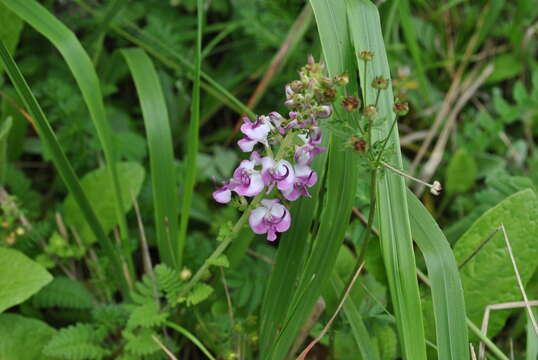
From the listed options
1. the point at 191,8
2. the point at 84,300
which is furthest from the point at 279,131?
the point at 191,8

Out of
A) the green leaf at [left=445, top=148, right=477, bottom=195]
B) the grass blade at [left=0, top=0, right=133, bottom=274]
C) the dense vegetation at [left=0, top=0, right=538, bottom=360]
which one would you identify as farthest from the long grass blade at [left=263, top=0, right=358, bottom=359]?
the green leaf at [left=445, top=148, right=477, bottom=195]

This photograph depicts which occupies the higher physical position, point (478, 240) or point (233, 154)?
point (233, 154)

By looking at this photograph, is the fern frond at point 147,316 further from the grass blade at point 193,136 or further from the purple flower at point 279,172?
the purple flower at point 279,172

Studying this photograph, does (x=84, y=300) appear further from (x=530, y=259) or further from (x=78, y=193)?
(x=530, y=259)

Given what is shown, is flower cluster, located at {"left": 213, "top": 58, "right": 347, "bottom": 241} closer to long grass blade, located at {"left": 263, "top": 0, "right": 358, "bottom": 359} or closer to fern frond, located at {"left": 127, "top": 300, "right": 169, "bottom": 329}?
long grass blade, located at {"left": 263, "top": 0, "right": 358, "bottom": 359}

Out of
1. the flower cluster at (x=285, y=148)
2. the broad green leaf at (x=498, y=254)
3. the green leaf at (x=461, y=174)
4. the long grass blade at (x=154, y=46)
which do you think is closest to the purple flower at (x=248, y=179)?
the flower cluster at (x=285, y=148)

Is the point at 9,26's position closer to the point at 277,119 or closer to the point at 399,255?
the point at 277,119

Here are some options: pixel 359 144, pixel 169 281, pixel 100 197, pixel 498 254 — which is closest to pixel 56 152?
pixel 169 281
